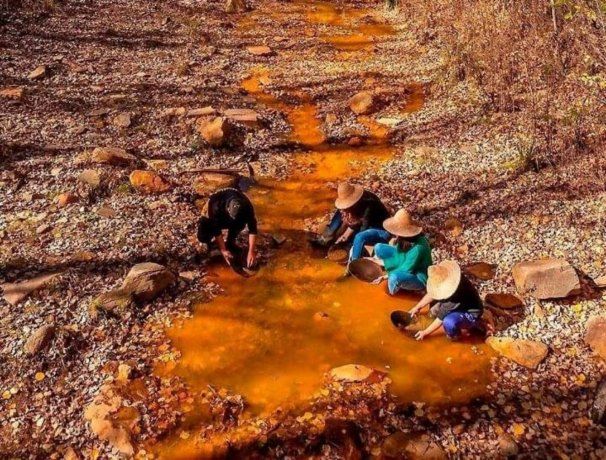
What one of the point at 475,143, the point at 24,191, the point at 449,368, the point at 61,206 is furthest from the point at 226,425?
the point at 475,143

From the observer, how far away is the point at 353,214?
6.53 metres

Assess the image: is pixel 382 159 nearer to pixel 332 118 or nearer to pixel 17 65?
pixel 332 118

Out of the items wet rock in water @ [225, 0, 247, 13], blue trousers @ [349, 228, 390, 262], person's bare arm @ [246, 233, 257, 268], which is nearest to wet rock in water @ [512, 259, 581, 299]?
blue trousers @ [349, 228, 390, 262]

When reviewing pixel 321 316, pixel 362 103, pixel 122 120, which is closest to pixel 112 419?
pixel 321 316

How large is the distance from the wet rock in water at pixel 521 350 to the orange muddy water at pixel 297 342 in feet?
0.61

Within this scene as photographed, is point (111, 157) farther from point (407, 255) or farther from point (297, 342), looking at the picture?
point (407, 255)

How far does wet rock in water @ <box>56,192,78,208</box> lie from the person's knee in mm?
→ 5360

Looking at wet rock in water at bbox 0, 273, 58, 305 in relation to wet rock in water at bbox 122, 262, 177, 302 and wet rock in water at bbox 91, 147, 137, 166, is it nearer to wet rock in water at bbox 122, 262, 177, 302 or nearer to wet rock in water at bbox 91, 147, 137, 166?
wet rock in water at bbox 122, 262, 177, 302

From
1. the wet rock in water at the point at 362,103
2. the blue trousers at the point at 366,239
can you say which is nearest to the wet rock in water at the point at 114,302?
the blue trousers at the point at 366,239

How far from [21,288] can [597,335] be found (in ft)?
20.0

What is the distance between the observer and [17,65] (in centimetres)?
1160

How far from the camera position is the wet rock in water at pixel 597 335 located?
17.0ft

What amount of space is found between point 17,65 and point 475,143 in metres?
9.79

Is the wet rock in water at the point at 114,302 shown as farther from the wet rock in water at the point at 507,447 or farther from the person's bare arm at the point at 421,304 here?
the wet rock in water at the point at 507,447
